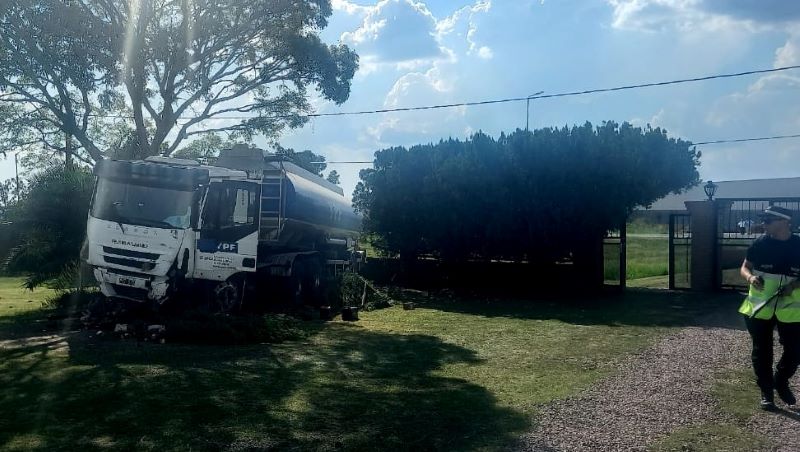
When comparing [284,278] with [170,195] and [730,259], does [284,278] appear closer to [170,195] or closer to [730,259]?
[170,195]

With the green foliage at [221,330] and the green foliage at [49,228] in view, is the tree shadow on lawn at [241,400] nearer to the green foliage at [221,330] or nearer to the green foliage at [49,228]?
the green foliage at [221,330]

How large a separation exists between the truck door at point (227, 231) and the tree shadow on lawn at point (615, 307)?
601 centimetres

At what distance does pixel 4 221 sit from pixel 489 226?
43.8 feet

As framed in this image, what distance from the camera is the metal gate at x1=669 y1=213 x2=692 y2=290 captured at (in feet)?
74.6

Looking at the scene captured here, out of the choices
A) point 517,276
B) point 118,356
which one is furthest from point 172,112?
point 118,356

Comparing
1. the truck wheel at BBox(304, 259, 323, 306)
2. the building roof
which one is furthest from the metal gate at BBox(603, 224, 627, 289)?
the building roof

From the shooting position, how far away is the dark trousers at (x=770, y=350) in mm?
7230

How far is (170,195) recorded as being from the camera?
13.7 meters

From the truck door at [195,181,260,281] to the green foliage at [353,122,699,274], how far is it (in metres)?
9.86

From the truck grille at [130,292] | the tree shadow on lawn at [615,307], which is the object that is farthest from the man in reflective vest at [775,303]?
the truck grille at [130,292]

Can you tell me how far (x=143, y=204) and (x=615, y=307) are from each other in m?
11.8

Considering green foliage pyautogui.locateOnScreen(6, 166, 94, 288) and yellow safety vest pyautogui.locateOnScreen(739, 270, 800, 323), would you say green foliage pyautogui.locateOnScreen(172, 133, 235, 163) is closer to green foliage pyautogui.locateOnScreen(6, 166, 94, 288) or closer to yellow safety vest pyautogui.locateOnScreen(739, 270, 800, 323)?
green foliage pyautogui.locateOnScreen(6, 166, 94, 288)

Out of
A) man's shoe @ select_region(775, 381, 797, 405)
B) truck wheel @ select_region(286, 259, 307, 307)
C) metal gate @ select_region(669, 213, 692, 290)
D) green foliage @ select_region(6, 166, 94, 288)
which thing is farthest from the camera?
metal gate @ select_region(669, 213, 692, 290)

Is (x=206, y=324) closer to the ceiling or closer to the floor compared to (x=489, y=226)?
closer to the floor
